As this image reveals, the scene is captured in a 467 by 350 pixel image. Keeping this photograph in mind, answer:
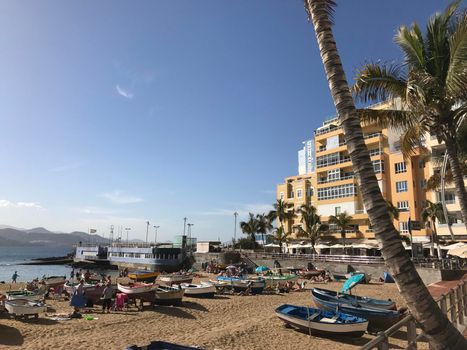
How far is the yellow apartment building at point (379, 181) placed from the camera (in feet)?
157

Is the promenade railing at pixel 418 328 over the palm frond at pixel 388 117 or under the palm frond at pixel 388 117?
under

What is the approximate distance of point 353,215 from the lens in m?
54.1

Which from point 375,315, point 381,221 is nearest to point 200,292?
point 375,315

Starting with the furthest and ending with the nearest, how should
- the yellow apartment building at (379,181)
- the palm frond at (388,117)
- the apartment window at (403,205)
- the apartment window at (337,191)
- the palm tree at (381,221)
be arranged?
1. the apartment window at (337,191)
2. the apartment window at (403,205)
3. the yellow apartment building at (379,181)
4. the palm frond at (388,117)
5. the palm tree at (381,221)

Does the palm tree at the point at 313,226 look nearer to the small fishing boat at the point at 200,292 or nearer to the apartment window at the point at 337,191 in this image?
the apartment window at the point at 337,191

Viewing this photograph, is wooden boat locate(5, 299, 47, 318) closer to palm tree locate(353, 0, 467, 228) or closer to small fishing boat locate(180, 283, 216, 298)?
small fishing boat locate(180, 283, 216, 298)

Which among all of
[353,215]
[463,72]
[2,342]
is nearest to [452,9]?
[463,72]

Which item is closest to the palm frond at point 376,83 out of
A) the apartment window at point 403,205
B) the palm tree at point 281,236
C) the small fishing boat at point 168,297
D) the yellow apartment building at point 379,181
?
the small fishing boat at point 168,297

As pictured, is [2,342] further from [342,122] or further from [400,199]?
[400,199]

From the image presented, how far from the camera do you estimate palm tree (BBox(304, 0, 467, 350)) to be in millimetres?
5633

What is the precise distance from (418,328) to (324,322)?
9911 millimetres

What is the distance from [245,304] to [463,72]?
21336 millimetres

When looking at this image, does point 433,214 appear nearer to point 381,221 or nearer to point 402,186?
point 402,186

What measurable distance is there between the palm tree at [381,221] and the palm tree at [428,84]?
17.3ft
